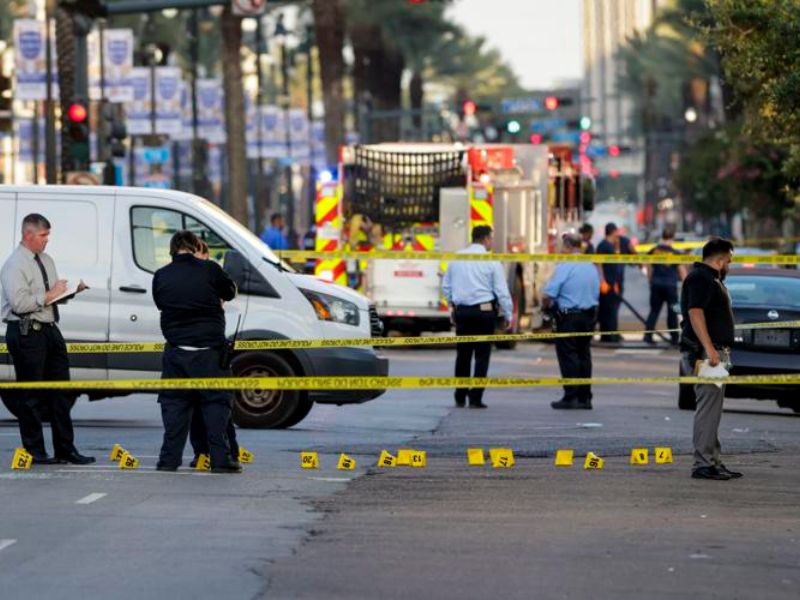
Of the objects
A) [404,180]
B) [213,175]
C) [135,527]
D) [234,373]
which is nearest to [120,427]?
[234,373]

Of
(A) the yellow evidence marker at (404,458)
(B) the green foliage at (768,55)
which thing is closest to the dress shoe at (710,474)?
(A) the yellow evidence marker at (404,458)

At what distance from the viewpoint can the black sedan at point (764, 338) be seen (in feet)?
65.3

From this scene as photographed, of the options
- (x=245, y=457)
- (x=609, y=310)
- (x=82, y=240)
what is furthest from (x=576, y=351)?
(x=609, y=310)

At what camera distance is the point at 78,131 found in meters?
30.3

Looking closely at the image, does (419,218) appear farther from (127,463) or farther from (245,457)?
(127,463)

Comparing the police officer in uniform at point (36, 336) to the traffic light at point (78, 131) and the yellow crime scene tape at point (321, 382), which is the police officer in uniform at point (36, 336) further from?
the traffic light at point (78, 131)

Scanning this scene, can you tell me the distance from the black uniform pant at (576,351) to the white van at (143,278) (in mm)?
3857

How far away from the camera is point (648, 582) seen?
9734mm

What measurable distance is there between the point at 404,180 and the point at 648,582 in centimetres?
2173

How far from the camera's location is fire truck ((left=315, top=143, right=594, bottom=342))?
30.4 metres

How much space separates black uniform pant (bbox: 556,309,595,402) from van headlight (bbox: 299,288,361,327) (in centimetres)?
343

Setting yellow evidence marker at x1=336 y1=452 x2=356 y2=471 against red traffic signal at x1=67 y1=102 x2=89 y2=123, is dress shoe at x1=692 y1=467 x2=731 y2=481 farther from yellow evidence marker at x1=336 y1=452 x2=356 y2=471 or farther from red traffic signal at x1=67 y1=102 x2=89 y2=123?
red traffic signal at x1=67 y1=102 x2=89 y2=123

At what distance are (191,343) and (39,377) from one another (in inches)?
45.0

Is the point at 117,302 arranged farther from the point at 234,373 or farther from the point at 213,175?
the point at 213,175
